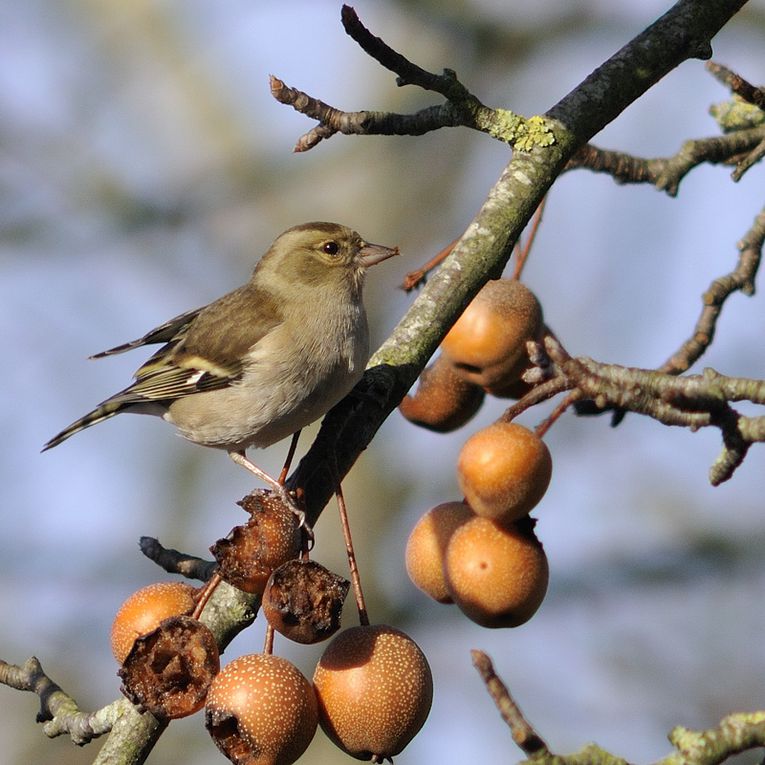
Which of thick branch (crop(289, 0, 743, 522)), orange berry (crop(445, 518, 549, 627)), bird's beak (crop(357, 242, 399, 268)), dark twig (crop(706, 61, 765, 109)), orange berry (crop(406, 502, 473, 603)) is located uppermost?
bird's beak (crop(357, 242, 399, 268))

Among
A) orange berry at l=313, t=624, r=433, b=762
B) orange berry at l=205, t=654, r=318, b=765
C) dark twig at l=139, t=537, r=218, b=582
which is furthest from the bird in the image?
orange berry at l=205, t=654, r=318, b=765

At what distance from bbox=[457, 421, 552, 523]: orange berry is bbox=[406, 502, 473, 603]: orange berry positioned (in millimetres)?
189

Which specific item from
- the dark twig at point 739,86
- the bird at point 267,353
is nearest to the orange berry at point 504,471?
the bird at point 267,353

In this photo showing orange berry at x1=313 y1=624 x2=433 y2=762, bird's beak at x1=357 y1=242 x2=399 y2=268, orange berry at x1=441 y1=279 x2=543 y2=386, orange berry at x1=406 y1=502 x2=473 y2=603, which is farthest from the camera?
Answer: bird's beak at x1=357 y1=242 x2=399 y2=268

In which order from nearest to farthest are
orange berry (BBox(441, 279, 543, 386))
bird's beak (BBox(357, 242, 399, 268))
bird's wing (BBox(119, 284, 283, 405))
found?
orange berry (BBox(441, 279, 543, 386))
bird's wing (BBox(119, 284, 283, 405))
bird's beak (BBox(357, 242, 399, 268))

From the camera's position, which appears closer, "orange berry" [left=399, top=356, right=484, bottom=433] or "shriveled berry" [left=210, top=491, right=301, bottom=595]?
"shriveled berry" [left=210, top=491, right=301, bottom=595]

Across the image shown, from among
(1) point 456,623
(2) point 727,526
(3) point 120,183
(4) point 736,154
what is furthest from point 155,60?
(4) point 736,154

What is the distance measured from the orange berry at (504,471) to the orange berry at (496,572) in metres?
0.08

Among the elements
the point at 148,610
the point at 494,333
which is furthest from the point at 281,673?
the point at 494,333

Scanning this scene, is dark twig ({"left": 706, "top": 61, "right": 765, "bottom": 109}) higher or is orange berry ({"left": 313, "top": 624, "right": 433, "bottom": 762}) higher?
dark twig ({"left": 706, "top": 61, "right": 765, "bottom": 109})

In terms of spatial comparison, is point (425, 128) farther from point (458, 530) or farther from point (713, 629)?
point (713, 629)

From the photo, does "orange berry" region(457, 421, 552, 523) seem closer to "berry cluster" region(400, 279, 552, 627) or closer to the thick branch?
"berry cluster" region(400, 279, 552, 627)

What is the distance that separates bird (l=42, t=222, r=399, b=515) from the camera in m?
4.13

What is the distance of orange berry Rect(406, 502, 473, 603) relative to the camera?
2992 millimetres
